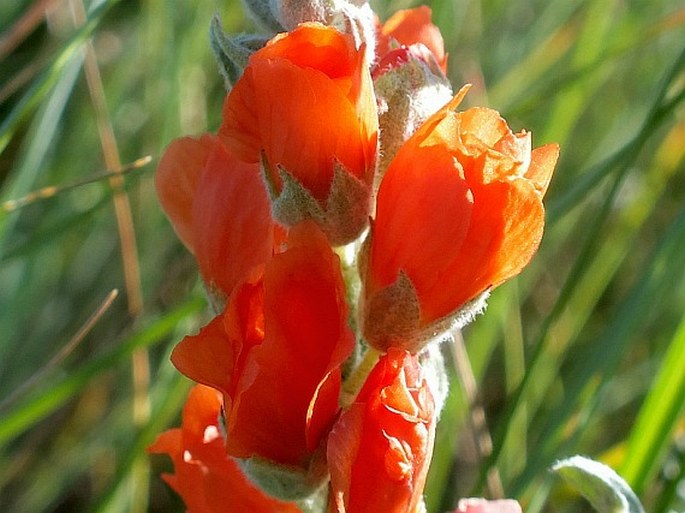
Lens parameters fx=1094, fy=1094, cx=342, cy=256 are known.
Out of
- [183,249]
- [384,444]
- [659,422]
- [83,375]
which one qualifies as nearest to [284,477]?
[384,444]

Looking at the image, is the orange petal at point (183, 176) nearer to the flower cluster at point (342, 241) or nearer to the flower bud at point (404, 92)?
the flower cluster at point (342, 241)

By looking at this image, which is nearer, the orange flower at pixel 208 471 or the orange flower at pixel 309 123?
the orange flower at pixel 309 123

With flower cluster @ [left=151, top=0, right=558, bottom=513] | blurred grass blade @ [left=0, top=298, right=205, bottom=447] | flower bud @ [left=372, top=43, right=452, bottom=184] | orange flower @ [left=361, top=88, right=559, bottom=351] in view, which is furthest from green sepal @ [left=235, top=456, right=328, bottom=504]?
blurred grass blade @ [left=0, top=298, right=205, bottom=447]

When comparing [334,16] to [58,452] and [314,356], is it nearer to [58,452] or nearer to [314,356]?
[314,356]

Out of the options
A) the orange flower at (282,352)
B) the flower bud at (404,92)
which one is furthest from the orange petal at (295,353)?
the flower bud at (404,92)

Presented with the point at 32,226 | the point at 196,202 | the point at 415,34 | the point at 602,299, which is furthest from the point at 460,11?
the point at 196,202

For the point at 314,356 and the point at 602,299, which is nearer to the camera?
the point at 314,356

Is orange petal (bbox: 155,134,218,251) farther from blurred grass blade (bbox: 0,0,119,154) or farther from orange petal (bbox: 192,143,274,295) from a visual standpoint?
blurred grass blade (bbox: 0,0,119,154)
